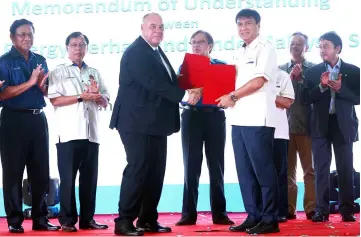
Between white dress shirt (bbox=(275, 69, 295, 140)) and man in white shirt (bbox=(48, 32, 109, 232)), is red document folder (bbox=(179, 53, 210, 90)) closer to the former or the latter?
man in white shirt (bbox=(48, 32, 109, 232))

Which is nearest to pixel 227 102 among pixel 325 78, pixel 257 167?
pixel 257 167

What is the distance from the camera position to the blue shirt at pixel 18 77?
5430 mm

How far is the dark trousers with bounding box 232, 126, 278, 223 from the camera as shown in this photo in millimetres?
4953

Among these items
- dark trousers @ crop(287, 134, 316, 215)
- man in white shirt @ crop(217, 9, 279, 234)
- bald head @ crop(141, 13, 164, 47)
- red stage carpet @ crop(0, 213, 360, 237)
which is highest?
bald head @ crop(141, 13, 164, 47)

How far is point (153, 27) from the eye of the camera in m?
5.08

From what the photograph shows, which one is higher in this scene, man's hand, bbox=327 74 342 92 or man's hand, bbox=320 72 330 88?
man's hand, bbox=320 72 330 88

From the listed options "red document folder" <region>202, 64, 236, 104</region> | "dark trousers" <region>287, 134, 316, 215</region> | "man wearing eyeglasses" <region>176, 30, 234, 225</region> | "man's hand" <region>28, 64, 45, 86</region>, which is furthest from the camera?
"dark trousers" <region>287, 134, 316, 215</region>

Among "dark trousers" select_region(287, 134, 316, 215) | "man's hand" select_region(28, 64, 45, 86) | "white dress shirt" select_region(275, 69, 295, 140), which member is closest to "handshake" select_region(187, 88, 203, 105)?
"white dress shirt" select_region(275, 69, 295, 140)

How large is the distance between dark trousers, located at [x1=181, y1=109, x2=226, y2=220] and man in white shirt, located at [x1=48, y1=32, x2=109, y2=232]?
721 millimetres

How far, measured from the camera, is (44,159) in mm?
5574

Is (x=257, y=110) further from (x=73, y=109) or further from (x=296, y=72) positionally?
(x=73, y=109)

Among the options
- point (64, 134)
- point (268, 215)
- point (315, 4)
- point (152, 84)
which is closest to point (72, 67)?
point (64, 134)

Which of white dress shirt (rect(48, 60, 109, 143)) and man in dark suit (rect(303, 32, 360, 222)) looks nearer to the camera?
white dress shirt (rect(48, 60, 109, 143))

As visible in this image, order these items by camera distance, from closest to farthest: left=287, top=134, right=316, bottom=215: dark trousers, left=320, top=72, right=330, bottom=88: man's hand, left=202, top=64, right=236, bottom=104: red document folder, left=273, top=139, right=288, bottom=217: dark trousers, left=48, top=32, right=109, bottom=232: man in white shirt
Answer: left=202, top=64, right=236, bottom=104: red document folder, left=48, top=32, right=109, bottom=232: man in white shirt, left=320, top=72, right=330, bottom=88: man's hand, left=273, top=139, right=288, bottom=217: dark trousers, left=287, top=134, right=316, bottom=215: dark trousers
